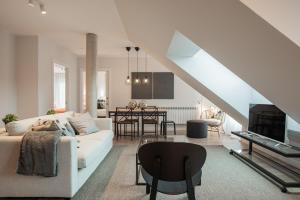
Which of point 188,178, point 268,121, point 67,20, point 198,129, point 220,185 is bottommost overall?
point 220,185

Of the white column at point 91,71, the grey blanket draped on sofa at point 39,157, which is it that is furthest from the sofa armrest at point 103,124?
the grey blanket draped on sofa at point 39,157

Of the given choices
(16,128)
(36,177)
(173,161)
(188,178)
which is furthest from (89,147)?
(188,178)

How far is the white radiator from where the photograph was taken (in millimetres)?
8367

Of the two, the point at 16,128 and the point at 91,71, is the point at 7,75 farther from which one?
the point at 16,128

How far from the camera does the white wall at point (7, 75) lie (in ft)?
16.7

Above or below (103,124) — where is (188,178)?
below

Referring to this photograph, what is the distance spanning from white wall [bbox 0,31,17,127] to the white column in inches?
67.9

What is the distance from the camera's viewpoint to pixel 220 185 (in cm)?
313

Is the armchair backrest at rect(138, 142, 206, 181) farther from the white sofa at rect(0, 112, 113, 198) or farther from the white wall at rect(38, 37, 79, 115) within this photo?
the white wall at rect(38, 37, 79, 115)

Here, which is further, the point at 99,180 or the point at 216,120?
the point at 216,120

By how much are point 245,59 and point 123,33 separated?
3.35 meters

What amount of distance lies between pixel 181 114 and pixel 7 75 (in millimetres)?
5428

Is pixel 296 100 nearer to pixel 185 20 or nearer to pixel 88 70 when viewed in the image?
pixel 185 20

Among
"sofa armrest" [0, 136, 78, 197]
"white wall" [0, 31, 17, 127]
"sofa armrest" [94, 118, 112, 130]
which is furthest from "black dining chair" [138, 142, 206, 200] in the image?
"white wall" [0, 31, 17, 127]
